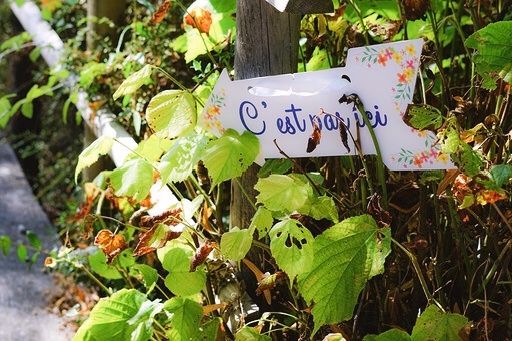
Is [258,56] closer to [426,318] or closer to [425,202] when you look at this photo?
[425,202]

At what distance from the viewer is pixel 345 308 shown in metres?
1.42

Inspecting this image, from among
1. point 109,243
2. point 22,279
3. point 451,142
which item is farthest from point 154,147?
point 22,279

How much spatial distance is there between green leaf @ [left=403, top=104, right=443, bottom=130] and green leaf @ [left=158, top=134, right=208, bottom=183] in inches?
19.2

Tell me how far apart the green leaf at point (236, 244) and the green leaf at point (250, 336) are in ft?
0.55

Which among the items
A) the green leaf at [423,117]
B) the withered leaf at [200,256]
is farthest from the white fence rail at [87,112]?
the green leaf at [423,117]

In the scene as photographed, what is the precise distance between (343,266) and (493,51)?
0.52 meters

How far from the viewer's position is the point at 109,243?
1.82 m

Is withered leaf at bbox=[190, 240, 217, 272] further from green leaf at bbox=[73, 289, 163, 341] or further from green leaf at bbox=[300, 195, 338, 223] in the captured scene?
green leaf at bbox=[300, 195, 338, 223]

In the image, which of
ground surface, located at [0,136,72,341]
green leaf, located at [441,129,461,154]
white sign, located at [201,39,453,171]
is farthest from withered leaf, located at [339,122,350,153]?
ground surface, located at [0,136,72,341]

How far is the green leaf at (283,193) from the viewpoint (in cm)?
150

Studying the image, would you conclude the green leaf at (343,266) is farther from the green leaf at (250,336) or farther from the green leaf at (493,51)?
the green leaf at (493,51)

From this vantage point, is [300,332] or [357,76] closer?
[357,76]

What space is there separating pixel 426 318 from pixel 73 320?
6.23 ft

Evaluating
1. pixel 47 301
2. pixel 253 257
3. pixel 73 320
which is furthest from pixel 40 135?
pixel 253 257
